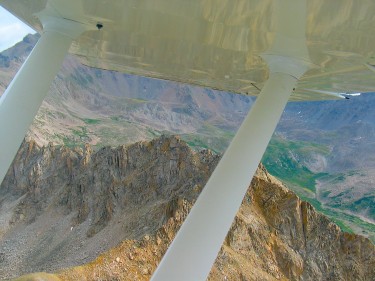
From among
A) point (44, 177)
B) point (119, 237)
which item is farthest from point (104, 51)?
point (44, 177)

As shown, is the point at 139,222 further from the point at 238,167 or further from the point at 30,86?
the point at 238,167

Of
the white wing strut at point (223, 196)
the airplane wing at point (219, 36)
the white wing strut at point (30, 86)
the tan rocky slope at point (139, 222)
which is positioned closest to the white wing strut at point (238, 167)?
the white wing strut at point (223, 196)

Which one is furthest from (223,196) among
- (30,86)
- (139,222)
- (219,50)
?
(139,222)

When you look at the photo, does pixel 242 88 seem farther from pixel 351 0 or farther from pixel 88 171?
pixel 88 171

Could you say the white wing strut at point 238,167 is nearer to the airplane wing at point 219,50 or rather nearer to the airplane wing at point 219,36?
the airplane wing at point 219,50

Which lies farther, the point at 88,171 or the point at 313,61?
the point at 88,171

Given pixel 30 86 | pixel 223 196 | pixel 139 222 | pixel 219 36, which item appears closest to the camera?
pixel 223 196

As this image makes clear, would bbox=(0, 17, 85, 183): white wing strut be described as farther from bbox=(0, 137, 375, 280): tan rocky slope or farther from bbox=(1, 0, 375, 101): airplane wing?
bbox=(0, 137, 375, 280): tan rocky slope
